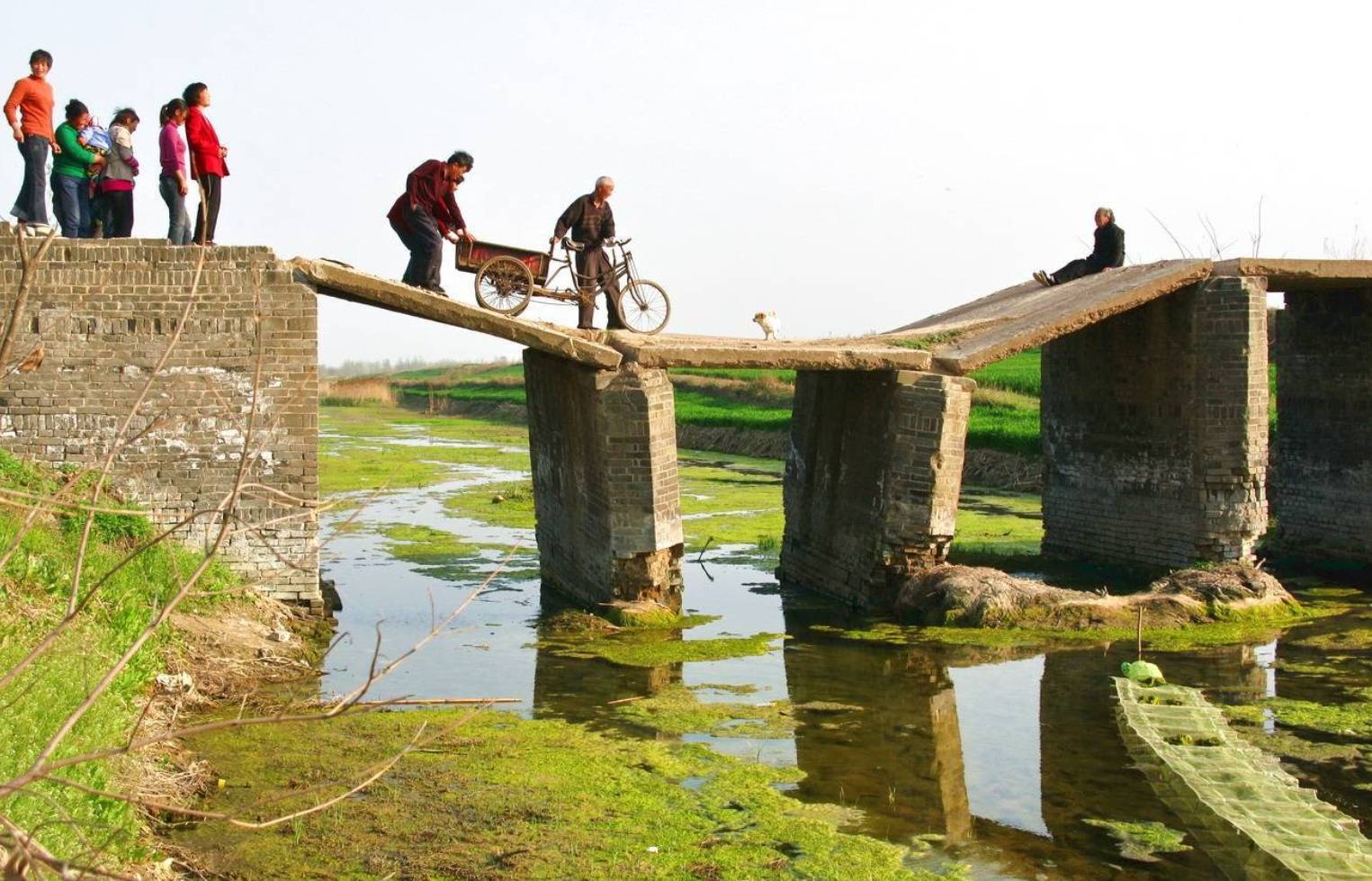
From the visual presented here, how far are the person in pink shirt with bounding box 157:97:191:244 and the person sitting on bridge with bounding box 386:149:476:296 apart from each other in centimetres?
173

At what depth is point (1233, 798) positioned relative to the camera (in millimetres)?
7402

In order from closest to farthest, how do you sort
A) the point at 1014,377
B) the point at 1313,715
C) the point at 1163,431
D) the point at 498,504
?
the point at 1313,715 < the point at 1163,431 < the point at 498,504 < the point at 1014,377

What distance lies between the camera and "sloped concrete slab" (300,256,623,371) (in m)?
12.2

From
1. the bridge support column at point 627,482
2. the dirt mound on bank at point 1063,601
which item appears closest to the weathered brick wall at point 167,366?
the bridge support column at point 627,482

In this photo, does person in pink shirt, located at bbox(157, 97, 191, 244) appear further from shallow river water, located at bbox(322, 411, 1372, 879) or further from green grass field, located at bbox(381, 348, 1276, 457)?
green grass field, located at bbox(381, 348, 1276, 457)

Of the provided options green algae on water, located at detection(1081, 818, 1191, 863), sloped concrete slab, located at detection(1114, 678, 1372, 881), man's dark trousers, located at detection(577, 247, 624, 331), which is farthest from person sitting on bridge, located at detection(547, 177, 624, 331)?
green algae on water, located at detection(1081, 818, 1191, 863)

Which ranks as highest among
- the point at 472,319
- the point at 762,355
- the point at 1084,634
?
the point at 472,319

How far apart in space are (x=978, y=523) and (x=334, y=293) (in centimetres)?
1010

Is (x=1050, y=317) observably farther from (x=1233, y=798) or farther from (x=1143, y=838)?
(x=1143, y=838)

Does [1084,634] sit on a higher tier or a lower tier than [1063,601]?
lower

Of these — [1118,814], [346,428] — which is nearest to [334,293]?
[1118,814]

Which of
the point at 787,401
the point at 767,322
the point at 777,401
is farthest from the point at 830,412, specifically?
the point at 777,401

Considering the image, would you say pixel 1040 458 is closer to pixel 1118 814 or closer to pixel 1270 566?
pixel 1270 566

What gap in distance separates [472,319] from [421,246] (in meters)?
0.83
